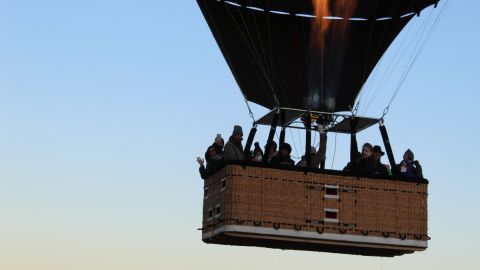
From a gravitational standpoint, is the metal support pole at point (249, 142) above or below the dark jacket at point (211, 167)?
above

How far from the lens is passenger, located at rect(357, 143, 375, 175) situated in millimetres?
22438

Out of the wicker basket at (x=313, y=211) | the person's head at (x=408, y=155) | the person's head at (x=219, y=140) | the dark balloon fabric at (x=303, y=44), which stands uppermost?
the dark balloon fabric at (x=303, y=44)

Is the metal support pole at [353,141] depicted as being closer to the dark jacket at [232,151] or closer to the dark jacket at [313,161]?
the dark jacket at [313,161]

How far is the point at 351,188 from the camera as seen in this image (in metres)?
22.4

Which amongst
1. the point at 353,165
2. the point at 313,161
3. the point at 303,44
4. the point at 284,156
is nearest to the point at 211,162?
the point at 284,156

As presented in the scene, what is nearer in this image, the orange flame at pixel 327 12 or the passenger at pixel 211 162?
the passenger at pixel 211 162

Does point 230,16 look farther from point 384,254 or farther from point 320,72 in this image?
point 384,254

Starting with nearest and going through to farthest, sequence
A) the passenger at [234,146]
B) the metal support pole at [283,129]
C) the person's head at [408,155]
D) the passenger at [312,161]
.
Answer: the passenger at [234,146] → the person's head at [408,155] → the passenger at [312,161] → the metal support pole at [283,129]

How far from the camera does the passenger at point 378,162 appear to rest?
74.2 ft

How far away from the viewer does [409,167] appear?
23.0 meters

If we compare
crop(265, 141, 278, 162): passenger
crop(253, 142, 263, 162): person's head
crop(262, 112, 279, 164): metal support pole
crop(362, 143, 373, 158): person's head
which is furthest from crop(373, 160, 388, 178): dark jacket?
crop(253, 142, 263, 162): person's head

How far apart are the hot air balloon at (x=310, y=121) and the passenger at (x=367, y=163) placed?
15cm

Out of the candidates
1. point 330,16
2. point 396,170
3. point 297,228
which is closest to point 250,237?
point 297,228

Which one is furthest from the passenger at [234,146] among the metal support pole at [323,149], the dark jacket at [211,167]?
the metal support pole at [323,149]
